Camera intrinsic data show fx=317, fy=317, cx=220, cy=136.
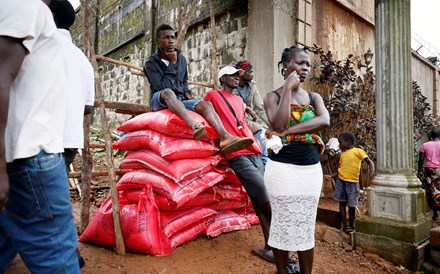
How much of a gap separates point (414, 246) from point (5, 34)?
141 inches

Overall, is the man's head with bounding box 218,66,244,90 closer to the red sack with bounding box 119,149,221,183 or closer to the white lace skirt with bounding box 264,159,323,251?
the red sack with bounding box 119,149,221,183

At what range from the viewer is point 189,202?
2891mm

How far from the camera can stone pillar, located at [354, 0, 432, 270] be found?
3263mm

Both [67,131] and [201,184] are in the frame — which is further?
[201,184]

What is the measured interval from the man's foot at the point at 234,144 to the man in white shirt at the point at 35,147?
57.2 inches

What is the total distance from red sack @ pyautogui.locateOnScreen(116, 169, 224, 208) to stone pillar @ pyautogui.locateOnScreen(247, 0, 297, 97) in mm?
2391

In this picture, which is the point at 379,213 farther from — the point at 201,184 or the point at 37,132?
the point at 37,132

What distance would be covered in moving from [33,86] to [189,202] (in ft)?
6.42

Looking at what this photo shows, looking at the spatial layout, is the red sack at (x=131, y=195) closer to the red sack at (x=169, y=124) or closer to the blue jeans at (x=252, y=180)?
the red sack at (x=169, y=124)

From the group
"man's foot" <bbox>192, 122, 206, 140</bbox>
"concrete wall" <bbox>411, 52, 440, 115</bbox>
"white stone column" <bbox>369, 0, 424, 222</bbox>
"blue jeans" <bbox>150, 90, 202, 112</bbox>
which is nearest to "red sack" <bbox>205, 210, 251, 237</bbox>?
"man's foot" <bbox>192, 122, 206, 140</bbox>

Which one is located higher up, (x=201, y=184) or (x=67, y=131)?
(x=67, y=131)

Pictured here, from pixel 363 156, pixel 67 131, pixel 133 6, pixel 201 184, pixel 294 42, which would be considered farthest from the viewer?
pixel 133 6

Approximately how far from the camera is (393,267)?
3104 millimetres

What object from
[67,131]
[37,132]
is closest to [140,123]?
[67,131]
